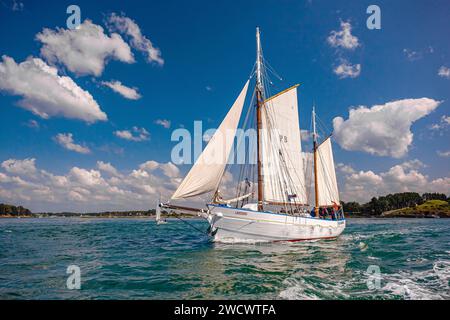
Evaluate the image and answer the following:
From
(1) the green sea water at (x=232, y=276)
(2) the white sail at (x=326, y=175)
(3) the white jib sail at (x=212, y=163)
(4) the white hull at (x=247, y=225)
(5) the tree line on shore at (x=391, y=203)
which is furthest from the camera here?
(5) the tree line on shore at (x=391, y=203)

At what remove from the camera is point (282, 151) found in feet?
122

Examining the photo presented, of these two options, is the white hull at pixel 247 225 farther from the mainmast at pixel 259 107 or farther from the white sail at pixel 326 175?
the white sail at pixel 326 175

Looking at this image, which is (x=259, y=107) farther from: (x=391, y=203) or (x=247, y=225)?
(x=391, y=203)

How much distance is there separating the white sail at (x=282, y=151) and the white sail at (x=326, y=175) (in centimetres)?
662

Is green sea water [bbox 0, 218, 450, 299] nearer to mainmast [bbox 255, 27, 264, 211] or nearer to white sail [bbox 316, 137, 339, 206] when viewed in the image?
mainmast [bbox 255, 27, 264, 211]

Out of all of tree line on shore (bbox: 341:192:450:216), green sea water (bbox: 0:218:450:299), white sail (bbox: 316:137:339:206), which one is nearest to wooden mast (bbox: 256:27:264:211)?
green sea water (bbox: 0:218:450:299)

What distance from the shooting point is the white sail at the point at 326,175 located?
4644 cm

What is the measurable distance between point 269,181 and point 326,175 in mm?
18337

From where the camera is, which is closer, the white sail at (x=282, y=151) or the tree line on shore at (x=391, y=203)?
the white sail at (x=282, y=151)

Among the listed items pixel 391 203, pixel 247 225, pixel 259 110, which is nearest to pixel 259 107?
pixel 259 110

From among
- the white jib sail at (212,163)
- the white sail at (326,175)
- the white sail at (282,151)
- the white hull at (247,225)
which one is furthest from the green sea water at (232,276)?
the white sail at (326,175)

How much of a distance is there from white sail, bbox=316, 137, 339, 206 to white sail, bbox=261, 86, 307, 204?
6.62 metres
